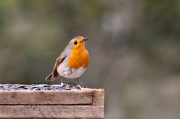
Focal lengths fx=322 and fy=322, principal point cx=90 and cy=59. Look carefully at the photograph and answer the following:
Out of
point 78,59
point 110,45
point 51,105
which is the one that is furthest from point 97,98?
point 110,45

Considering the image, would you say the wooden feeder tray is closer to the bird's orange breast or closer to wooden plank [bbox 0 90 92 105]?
wooden plank [bbox 0 90 92 105]

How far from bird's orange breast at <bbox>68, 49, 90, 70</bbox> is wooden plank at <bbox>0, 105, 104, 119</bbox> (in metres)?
1.02

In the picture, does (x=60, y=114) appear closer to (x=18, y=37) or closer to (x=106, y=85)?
(x=106, y=85)

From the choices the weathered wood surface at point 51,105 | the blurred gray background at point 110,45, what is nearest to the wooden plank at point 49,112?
the weathered wood surface at point 51,105

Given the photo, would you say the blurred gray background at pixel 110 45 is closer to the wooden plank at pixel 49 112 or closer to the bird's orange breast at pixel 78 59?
the bird's orange breast at pixel 78 59

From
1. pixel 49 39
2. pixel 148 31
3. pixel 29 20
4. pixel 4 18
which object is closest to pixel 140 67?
pixel 148 31

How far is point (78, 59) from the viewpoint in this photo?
355cm

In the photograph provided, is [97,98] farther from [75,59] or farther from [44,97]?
[75,59]

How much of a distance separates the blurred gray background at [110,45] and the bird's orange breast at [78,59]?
3531mm

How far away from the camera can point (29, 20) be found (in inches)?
304

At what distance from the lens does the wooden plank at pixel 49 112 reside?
255cm

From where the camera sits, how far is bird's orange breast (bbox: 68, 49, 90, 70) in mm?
3527

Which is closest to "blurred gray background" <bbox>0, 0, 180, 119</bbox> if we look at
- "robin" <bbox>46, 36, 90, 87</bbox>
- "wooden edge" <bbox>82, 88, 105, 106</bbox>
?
"robin" <bbox>46, 36, 90, 87</bbox>

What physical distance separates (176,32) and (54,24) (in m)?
2.84
